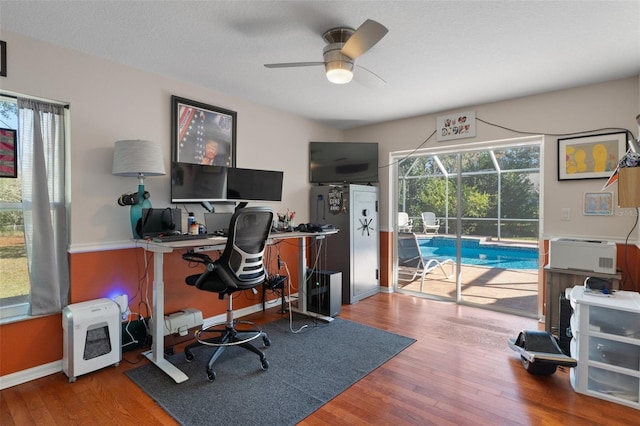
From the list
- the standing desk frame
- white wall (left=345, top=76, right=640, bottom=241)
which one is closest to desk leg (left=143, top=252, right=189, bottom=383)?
the standing desk frame

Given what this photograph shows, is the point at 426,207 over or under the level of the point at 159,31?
under

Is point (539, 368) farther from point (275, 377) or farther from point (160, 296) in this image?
point (160, 296)

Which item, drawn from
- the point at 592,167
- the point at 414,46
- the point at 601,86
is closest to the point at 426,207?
the point at 592,167

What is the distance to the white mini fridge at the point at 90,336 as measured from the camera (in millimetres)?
2246

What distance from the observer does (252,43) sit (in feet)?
7.80

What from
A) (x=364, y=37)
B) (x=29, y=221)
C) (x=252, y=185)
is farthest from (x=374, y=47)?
(x=29, y=221)

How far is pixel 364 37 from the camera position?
1853mm

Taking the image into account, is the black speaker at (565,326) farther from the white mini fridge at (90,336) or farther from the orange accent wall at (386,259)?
the white mini fridge at (90,336)

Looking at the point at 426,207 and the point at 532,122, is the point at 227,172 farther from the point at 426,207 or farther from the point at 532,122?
the point at 532,122

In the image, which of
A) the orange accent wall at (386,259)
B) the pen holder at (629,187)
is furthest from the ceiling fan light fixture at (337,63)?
the orange accent wall at (386,259)

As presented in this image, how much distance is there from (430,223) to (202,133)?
315 centimetres

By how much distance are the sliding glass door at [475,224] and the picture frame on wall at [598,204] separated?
52 cm

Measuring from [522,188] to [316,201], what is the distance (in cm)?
254

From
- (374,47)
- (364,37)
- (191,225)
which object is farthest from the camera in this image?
(191,225)
